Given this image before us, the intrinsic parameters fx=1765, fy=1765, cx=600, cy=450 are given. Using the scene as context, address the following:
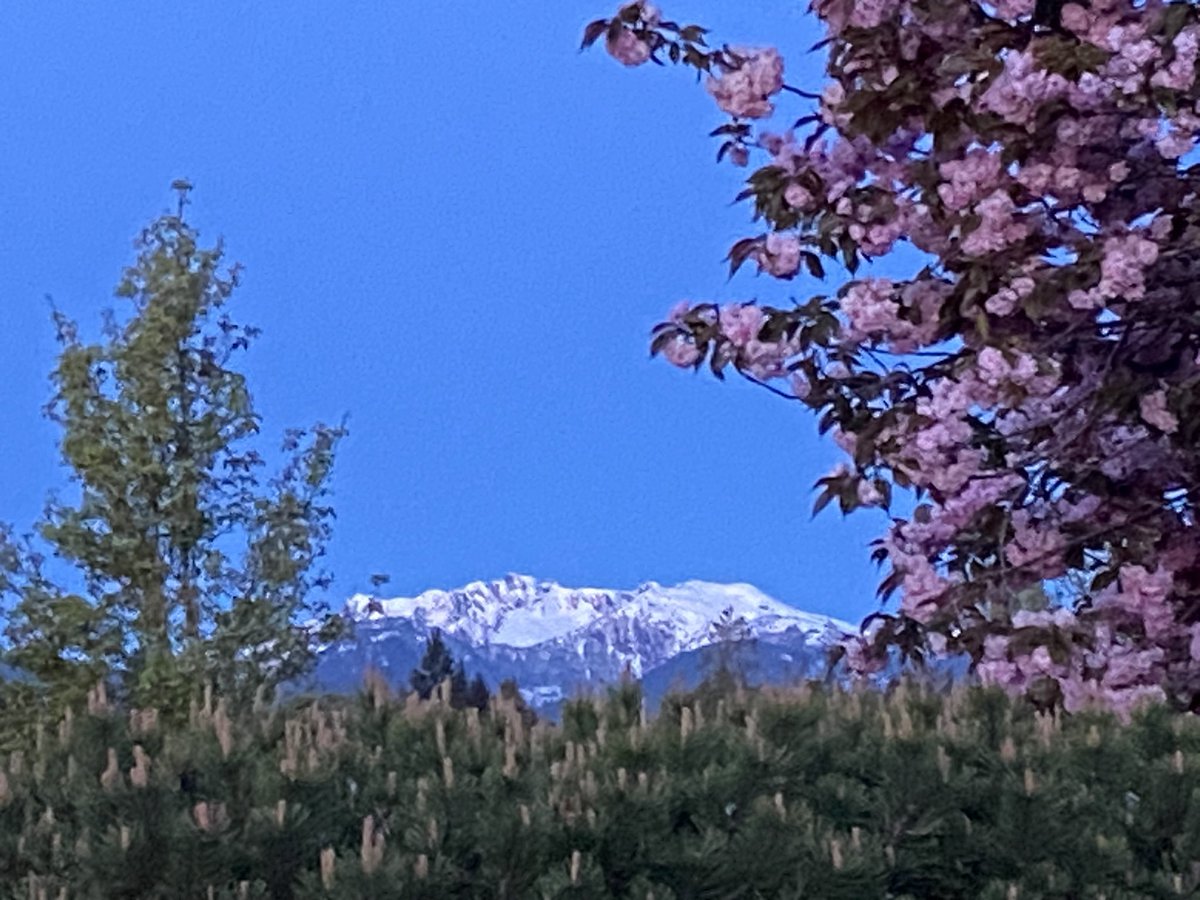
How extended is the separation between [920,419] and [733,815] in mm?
2614

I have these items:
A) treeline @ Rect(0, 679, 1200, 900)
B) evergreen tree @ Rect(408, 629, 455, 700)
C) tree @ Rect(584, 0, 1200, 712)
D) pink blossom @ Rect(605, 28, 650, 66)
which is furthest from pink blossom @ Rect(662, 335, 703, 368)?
evergreen tree @ Rect(408, 629, 455, 700)

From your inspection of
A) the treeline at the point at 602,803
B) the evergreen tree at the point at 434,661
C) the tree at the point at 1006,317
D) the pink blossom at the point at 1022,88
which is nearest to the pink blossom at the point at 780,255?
the tree at the point at 1006,317

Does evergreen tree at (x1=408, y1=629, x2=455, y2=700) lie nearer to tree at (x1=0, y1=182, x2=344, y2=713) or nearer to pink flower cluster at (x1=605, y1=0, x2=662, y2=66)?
tree at (x1=0, y1=182, x2=344, y2=713)

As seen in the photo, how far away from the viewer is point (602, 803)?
3.84 metres

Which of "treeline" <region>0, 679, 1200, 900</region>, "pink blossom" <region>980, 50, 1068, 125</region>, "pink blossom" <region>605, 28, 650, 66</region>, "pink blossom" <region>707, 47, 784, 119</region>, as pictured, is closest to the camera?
"treeline" <region>0, 679, 1200, 900</region>

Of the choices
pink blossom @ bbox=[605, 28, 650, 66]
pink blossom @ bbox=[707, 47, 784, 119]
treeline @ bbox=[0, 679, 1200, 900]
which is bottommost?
treeline @ bbox=[0, 679, 1200, 900]

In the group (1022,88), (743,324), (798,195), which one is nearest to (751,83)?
(798,195)

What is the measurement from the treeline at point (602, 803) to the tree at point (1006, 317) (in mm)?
1381

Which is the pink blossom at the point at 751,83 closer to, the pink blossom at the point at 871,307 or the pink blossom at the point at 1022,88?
the pink blossom at the point at 871,307

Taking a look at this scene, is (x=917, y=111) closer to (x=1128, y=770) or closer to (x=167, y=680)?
(x=1128, y=770)

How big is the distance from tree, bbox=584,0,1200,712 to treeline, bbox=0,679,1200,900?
1381 mm

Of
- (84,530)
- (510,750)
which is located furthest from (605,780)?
(84,530)

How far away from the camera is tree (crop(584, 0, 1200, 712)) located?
5934mm

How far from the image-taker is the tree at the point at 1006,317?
593 centimetres
